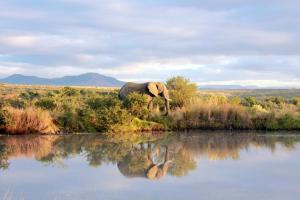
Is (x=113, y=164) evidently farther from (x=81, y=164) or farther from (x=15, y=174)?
(x=15, y=174)

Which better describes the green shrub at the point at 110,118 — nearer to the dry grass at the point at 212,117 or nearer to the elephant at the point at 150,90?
the dry grass at the point at 212,117

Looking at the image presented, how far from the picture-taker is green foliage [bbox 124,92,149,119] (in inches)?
850

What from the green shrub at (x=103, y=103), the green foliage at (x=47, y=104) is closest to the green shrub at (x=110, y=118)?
the green shrub at (x=103, y=103)

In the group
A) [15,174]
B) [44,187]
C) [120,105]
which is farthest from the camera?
[120,105]

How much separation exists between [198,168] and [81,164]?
2991 mm

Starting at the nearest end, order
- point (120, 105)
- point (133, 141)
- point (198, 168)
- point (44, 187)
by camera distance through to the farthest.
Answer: point (44, 187) < point (198, 168) < point (133, 141) < point (120, 105)

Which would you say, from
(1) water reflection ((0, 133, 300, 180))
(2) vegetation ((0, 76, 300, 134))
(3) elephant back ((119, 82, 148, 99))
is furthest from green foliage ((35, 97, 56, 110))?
(3) elephant back ((119, 82, 148, 99))

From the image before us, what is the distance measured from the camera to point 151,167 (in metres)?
12.6

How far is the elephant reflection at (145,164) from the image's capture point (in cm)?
1158

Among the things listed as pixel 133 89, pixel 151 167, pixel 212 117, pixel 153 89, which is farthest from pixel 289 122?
pixel 151 167

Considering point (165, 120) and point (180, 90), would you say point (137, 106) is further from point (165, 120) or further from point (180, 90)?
point (180, 90)

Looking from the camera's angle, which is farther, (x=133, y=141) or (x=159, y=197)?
(x=133, y=141)

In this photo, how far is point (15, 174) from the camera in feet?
37.8

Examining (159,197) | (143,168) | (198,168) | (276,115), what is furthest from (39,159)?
(276,115)
